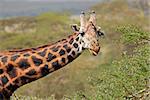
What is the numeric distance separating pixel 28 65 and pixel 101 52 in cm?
341

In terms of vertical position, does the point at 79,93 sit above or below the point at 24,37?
above

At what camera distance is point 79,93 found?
8.76 meters

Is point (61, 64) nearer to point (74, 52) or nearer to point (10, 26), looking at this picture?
point (74, 52)

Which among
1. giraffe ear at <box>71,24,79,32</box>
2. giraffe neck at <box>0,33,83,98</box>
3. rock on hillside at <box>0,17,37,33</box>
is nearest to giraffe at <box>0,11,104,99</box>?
giraffe neck at <box>0,33,83,98</box>

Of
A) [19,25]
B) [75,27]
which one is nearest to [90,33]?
[75,27]

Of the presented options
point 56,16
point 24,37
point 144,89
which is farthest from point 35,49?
point 56,16

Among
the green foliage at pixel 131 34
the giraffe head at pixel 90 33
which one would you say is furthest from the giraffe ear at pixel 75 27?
the green foliage at pixel 131 34

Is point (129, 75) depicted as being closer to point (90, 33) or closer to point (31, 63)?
point (31, 63)

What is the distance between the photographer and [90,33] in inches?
229

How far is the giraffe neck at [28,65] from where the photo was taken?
6078 millimetres

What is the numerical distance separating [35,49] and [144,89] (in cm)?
222

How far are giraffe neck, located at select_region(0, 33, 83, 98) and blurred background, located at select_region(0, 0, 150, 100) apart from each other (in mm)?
620

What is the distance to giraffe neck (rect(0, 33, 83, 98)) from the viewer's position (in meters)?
6.08

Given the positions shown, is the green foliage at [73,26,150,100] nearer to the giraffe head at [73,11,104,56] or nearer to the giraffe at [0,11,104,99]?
the giraffe at [0,11,104,99]
